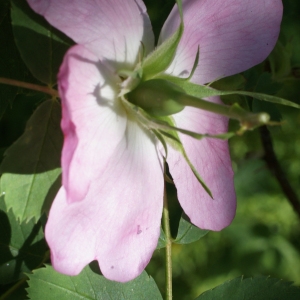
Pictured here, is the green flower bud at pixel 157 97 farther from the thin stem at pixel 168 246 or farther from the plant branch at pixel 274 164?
the plant branch at pixel 274 164

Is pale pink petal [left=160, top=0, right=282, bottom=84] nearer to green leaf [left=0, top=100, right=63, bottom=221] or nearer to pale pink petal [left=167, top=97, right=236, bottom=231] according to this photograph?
pale pink petal [left=167, top=97, right=236, bottom=231]

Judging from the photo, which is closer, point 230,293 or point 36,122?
point 36,122

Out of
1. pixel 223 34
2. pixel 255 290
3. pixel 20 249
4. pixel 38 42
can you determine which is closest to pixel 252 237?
pixel 255 290

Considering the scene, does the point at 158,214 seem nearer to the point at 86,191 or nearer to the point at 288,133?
the point at 86,191

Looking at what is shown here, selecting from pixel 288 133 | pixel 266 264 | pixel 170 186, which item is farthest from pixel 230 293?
pixel 288 133

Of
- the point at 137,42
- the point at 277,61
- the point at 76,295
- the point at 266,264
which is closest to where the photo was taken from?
the point at 137,42

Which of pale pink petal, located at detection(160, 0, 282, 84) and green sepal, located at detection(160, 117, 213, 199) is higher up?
pale pink petal, located at detection(160, 0, 282, 84)

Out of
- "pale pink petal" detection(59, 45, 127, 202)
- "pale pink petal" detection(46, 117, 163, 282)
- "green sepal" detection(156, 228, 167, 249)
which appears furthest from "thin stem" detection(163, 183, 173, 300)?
"pale pink petal" detection(59, 45, 127, 202)
